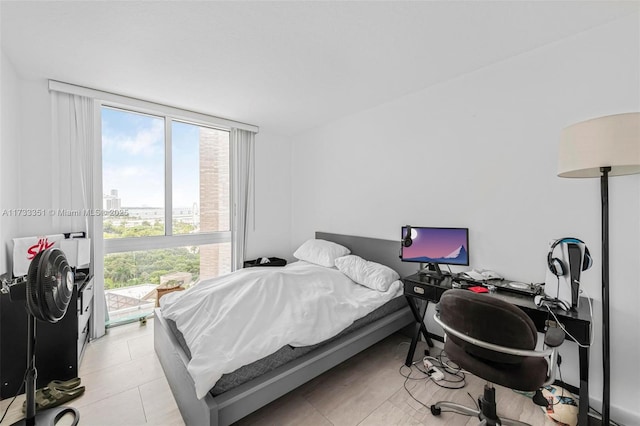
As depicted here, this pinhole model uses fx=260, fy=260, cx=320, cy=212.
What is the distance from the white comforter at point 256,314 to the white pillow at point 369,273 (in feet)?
0.23

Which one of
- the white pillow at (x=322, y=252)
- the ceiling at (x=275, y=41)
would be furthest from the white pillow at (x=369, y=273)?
the ceiling at (x=275, y=41)

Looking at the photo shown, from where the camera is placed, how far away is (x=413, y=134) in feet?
9.29

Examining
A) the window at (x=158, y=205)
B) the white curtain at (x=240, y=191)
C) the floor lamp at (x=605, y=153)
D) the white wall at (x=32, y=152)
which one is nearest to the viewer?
the floor lamp at (x=605, y=153)

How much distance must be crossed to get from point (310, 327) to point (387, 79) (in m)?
2.34

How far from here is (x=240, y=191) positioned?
3.96m

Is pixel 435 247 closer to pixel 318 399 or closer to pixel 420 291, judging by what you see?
pixel 420 291

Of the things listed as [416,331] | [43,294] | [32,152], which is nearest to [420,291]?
[416,331]

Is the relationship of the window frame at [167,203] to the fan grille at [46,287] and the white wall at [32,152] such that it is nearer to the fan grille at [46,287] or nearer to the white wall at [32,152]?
the white wall at [32,152]

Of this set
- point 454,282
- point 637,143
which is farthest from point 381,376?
point 637,143

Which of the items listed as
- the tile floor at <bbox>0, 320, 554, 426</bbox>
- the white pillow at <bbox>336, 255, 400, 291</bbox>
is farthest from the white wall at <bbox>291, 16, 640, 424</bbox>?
the tile floor at <bbox>0, 320, 554, 426</bbox>

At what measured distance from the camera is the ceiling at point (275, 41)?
164 cm

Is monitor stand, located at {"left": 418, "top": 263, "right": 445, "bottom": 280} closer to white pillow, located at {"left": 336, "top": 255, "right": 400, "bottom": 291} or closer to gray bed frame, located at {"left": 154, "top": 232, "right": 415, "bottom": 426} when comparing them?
white pillow, located at {"left": 336, "top": 255, "right": 400, "bottom": 291}

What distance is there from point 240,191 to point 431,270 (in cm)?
285

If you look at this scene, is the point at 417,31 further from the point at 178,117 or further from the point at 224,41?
the point at 178,117
